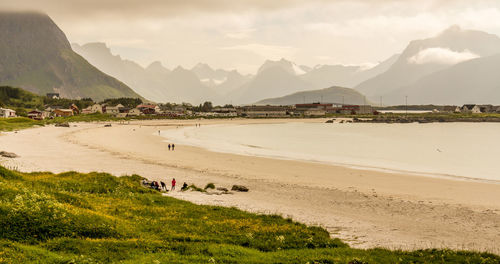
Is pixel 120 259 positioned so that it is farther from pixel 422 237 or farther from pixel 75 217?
pixel 422 237

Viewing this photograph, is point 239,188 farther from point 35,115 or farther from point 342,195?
point 35,115

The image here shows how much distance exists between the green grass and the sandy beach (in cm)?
348

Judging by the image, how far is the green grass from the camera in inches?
544

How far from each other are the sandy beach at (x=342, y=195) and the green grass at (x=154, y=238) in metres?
3.48

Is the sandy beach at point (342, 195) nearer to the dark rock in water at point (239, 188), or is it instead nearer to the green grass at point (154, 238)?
the dark rock in water at point (239, 188)

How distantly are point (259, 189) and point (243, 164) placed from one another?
55.6 ft

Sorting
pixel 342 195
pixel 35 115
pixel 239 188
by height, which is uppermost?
pixel 35 115

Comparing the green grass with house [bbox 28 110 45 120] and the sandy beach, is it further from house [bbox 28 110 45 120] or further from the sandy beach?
house [bbox 28 110 45 120]

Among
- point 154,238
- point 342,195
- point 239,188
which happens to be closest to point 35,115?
point 239,188

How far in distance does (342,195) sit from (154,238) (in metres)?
20.5

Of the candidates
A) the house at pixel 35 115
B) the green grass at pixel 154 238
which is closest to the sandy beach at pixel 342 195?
the green grass at pixel 154 238

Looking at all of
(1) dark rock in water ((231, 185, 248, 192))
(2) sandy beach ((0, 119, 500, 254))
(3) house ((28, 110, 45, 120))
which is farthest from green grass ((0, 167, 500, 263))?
(3) house ((28, 110, 45, 120))

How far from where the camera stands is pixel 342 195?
32375mm

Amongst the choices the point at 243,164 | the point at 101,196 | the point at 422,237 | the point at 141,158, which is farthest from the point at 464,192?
the point at 141,158
